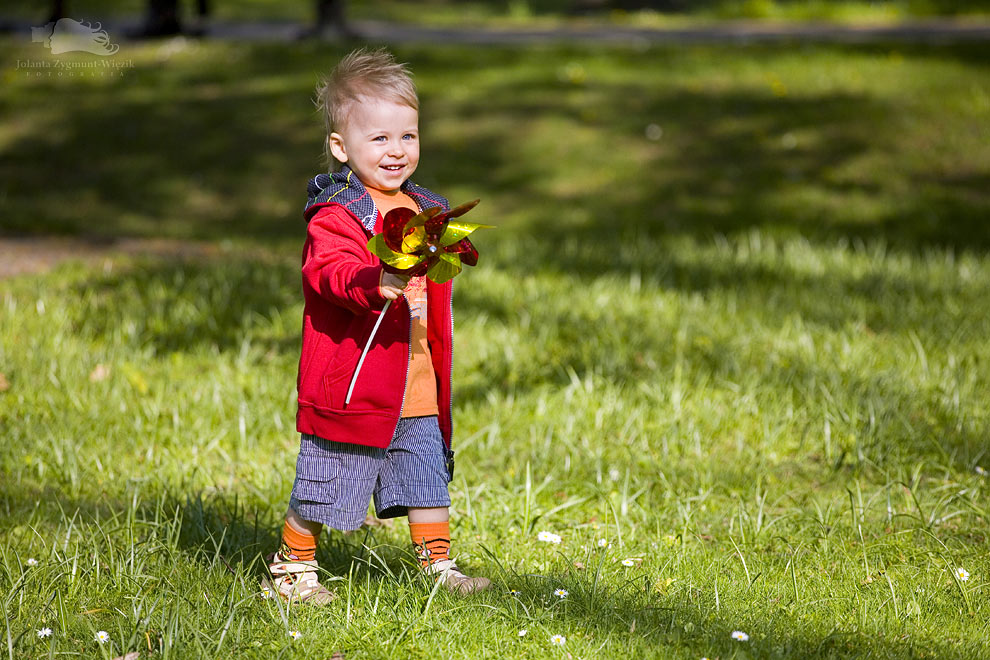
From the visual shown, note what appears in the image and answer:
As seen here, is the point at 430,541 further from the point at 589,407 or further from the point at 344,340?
the point at 589,407

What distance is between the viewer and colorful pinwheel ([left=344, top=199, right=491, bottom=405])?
2.26 metres

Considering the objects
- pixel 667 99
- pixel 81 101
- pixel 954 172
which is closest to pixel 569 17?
pixel 667 99

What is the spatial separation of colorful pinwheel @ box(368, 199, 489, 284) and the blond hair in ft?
1.24

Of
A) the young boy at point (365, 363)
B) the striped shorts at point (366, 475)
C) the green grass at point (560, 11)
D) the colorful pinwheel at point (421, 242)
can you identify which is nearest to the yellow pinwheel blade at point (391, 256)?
the colorful pinwheel at point (421, 242)

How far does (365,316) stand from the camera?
2518 millimetres

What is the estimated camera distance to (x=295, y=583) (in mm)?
2588

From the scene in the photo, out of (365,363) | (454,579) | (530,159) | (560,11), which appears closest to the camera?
(365,363)

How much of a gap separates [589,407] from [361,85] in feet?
6.18

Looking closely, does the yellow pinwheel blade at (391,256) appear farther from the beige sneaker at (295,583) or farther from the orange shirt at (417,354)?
the beige sneaker at (295,583)

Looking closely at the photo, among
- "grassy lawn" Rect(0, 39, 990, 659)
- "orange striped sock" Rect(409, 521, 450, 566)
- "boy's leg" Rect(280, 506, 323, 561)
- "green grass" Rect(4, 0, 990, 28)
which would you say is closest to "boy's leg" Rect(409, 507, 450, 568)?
"orange striped sock" Rect(409, 521, 450, 566)

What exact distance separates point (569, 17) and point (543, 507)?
15927 mm

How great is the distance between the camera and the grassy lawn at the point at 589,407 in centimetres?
248

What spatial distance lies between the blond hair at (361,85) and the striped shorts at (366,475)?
77 centimetres

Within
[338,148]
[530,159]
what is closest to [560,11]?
[530,159]
